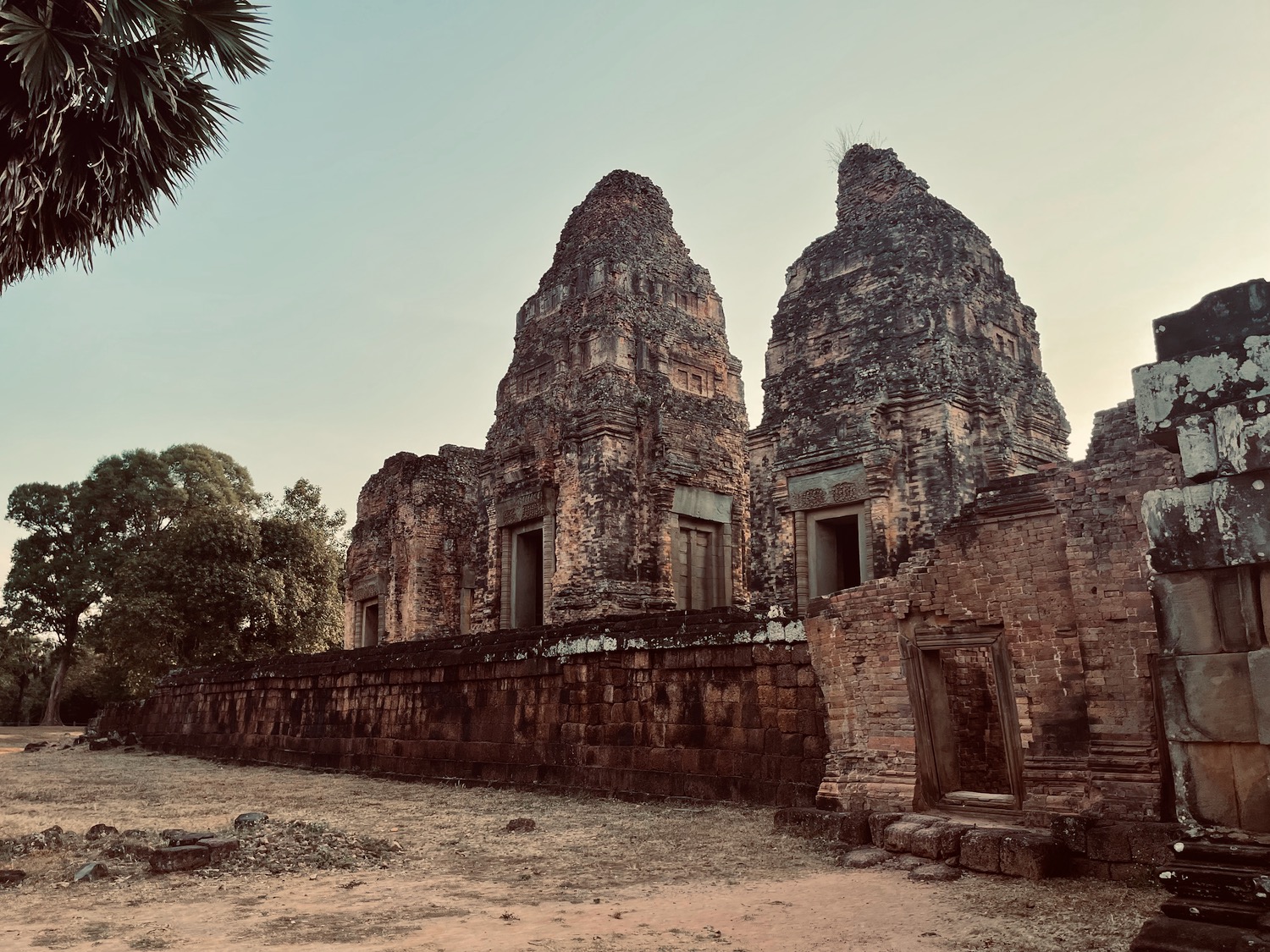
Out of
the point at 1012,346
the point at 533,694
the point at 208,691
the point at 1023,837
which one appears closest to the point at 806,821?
the point at 1023,837

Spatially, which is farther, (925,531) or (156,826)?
(925,531)

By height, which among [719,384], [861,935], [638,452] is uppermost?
[719,384]

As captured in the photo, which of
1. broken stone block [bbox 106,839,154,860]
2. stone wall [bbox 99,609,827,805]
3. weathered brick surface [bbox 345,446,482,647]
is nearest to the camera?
broken stone block [bbox 106,839,154,860]

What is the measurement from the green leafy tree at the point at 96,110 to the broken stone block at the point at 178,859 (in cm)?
467

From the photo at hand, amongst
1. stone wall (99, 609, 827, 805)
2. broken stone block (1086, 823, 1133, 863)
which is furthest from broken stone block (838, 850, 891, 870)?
stone wall (99, 609, 827, 805)

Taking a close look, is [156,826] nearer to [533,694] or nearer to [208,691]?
[533,694]

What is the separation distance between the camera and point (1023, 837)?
19.0 ft

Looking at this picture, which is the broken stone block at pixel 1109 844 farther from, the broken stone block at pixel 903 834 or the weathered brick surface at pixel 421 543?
the weathered brick surface at pixel 421 543

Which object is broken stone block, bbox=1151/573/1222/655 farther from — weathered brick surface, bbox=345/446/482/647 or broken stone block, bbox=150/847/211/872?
weathered brick surface, bbox=345/446/482/647

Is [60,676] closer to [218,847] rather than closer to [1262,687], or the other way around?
[218,847]

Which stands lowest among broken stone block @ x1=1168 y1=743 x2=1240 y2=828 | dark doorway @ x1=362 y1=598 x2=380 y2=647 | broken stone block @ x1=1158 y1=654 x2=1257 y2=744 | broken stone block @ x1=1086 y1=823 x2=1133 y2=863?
broken stone block @ x1=1086 y1=823 x2=1133 y2=863

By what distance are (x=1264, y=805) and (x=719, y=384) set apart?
1469cm

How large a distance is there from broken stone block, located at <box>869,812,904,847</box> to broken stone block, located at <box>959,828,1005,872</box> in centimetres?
72

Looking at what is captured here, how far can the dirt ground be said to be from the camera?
4590 mm
